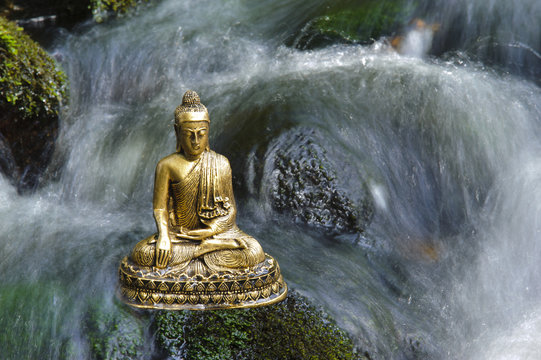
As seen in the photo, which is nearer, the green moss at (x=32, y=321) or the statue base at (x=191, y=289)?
the green moss at (x=32, y=321)

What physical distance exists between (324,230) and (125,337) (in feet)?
8.63

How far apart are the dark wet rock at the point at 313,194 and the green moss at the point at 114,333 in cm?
238

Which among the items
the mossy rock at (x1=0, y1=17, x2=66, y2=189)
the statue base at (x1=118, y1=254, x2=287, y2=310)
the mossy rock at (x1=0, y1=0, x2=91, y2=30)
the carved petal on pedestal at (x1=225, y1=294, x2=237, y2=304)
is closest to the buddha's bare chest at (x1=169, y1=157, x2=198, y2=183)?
the statue base at (x1=118, y1=254, x2=287, y2=310)

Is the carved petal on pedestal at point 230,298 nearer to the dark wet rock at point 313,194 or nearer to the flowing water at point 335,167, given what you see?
the flowing water at point 335,167

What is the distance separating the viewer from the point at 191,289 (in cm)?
495

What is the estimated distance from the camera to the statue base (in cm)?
493

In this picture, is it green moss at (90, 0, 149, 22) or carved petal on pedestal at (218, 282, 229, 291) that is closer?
carved petal on pedestal at (218, 282, 229, 291)

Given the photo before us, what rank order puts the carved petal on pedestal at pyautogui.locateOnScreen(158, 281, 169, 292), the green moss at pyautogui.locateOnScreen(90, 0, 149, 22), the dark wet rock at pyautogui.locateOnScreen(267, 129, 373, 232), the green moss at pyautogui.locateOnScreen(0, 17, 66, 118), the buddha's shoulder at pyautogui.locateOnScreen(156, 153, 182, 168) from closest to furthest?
the carved petal on pedestal at pyautogui.locateOnScreen(158, 281, 169, 292) < the buddha's shoulder at pyautogui.locateOnScreen(156, 153, 182, 168) < the dark wet rock at pyautogui.locateOnScreen(267, 129, 373, 232) < the green moss at pyautogui.locateOnScreen(0, 17, 66, 118) < the green moss at pyautogui.locateOnScreen(90, 0, 149, 22)

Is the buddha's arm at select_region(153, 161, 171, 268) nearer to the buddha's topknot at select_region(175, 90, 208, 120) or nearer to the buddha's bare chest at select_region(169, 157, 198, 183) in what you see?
the buddha's bare chest at select_region(169, 157, 198, 183)

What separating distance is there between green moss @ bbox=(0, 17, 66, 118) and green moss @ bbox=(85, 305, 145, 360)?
3.96 m

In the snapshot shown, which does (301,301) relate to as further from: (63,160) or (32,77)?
(32,77)

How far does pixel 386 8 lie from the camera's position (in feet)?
29.6

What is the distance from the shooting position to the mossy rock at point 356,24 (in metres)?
8.77

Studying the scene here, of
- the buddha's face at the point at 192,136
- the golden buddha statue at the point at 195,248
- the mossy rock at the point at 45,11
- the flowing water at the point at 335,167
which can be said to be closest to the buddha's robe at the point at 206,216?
the golden buddha statue at the point at 195,248
